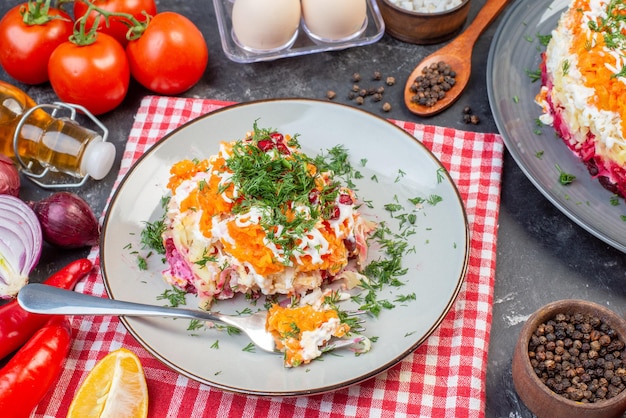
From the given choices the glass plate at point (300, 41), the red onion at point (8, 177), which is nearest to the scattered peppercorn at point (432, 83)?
the glass plate at point (300, 41)

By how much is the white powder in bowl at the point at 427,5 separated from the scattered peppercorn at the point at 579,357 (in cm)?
205

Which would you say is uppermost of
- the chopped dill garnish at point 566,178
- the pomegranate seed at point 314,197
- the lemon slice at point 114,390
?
the pomegranate seed at point 314,197

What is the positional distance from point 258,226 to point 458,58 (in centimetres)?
179

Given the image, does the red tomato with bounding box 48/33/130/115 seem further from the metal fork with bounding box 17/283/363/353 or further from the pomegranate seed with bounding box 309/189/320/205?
the pomegranate seed with bounding box 309/189/320/205

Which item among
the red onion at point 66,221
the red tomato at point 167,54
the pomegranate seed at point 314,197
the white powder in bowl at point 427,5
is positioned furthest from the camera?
the white powder in bowl at point 427,5

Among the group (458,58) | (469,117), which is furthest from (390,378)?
(458,58)

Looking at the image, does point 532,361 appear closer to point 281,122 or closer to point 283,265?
point 283,265

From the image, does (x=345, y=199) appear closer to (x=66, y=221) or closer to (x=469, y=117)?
(x=469, y=117)

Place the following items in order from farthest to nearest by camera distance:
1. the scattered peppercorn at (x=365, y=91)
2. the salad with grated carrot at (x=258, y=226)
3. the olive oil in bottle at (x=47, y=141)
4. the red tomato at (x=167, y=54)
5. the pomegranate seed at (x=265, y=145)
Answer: the scattered peppercorn at (x=365, y=91), the red tomato at (x=167, y=54), the olive oil in bottle at (x=47, y=141), the pomegranate seed at (x=265, y=145), the salad with grated carrot at (x=258, y=226)

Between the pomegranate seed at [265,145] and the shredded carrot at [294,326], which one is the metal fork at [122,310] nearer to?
the shredded carrot at [294,326]

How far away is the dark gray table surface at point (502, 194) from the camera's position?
3154mm

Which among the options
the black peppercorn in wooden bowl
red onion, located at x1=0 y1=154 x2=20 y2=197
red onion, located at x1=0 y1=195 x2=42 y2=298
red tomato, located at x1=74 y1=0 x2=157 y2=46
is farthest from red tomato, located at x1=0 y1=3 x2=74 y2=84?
the black peppercorn in wooden bowl

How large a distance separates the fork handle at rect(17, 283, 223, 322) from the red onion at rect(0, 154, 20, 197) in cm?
77

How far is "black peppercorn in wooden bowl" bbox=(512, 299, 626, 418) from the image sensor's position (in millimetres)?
2582
